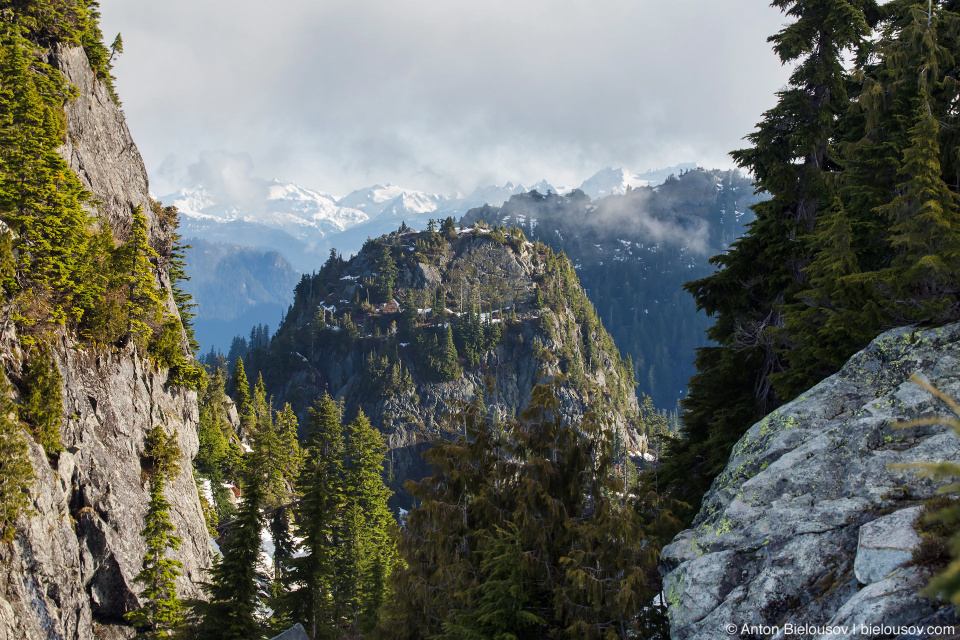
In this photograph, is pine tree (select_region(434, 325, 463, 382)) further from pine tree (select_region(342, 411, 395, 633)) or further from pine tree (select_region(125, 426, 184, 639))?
pine tree (select_region(125, 426, 184, 639))

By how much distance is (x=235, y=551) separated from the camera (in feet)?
62.9

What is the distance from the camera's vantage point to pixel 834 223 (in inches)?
437

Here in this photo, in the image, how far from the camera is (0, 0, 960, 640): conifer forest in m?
7.66

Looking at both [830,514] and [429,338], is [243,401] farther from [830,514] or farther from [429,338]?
[830,514]

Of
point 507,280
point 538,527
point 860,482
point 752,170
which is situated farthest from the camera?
point 507,280

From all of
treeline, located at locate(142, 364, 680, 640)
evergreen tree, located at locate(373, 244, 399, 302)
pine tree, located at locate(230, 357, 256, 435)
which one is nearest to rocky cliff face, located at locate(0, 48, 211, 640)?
treeline, located at locate(142, 364, 680, 640)

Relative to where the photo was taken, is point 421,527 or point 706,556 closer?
point 706,556

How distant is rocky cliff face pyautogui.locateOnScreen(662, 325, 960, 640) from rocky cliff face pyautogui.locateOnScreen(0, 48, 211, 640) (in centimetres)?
2330

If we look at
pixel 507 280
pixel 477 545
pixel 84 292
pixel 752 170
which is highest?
pixel 507 280

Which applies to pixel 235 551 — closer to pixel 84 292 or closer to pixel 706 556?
pixel 84 292

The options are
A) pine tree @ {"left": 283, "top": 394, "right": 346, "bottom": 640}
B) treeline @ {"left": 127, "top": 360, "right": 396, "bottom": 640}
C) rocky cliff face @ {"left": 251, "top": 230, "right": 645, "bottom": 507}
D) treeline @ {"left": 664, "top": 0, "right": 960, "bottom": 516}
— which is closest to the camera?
treeline @ {"left": 664, "top": 0, "right": 960, "bottom": 516}

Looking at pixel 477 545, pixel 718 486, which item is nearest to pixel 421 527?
pixel 477 545

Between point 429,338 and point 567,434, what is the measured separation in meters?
116

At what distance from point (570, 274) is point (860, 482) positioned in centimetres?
14935
